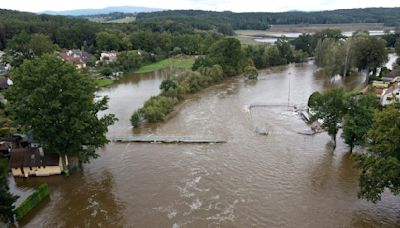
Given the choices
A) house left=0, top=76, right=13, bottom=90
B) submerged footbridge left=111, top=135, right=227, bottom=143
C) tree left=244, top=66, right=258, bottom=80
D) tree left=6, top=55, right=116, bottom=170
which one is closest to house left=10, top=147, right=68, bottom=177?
tree left=6, top=55, right=116, bottom=170

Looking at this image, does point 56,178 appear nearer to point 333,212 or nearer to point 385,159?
point 333,212

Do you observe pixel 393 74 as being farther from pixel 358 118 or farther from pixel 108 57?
pixel 108 57

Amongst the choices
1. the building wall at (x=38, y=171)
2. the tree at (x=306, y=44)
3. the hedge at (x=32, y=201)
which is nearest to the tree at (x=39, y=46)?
the building wall at (x=38, y=171)

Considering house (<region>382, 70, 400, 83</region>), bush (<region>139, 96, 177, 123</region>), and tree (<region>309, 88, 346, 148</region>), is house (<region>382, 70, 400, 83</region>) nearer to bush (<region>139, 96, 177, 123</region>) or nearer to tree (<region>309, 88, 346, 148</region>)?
tree (<region>309, 88, 346, 148</region>)

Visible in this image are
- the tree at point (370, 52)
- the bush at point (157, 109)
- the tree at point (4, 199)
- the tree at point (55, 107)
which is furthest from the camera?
the tree at point (370, 52)

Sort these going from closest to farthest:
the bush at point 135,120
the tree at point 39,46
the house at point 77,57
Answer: the bush at point 135,120 → the tree at point 39,46 → the house at point 77,57

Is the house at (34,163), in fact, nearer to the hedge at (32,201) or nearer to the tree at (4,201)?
the hedge at (32,201)
